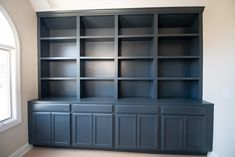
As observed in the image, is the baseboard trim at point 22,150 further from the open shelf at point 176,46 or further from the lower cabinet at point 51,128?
the open shelf at point 176,46

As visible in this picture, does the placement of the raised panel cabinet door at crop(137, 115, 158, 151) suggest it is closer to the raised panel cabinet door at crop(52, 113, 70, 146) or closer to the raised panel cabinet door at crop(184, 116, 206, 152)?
the raised panel cabinet door at crop(184, 116, 206, 152)

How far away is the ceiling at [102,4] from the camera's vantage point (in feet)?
8.95

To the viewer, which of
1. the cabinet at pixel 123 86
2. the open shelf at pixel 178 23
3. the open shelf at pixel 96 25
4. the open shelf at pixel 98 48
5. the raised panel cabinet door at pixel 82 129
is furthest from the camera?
the open shelf at pixel 98 48

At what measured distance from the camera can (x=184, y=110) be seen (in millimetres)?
2562

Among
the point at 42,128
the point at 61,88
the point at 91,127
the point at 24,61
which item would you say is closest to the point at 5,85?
the point at 24,61

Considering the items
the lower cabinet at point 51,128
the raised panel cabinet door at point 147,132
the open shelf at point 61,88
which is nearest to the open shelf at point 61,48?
the open shelf at point 61,88

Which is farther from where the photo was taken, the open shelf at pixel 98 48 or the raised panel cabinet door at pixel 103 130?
the open shelf at pixel 98 48

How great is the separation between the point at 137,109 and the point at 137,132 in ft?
1.26

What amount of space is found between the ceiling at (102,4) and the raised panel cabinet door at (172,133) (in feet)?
6.37

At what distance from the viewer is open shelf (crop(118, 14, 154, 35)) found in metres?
2.93

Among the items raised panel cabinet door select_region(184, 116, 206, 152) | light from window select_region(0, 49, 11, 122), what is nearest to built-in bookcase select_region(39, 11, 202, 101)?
raised panel cabinet door select_region(184, 116, 206, 152)

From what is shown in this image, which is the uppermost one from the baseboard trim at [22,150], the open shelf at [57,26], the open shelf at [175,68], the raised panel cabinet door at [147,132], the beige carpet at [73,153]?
the open shelf at [57,26]

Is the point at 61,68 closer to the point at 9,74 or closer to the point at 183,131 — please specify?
the point at 9,74

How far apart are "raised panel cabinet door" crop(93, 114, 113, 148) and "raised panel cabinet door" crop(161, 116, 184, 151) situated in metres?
0.86
